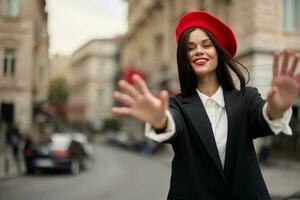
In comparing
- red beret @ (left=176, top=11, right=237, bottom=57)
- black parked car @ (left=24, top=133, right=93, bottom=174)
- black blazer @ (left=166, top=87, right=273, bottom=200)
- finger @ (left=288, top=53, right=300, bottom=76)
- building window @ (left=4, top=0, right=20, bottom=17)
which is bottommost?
black parked car @ (left=24, top=133, right=93, bottom=174)

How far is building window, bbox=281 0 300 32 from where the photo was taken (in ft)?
43.7

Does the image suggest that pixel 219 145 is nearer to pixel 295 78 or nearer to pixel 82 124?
pixel 295 78

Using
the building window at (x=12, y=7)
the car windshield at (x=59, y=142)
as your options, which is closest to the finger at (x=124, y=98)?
the building window at (x=12, y=7)

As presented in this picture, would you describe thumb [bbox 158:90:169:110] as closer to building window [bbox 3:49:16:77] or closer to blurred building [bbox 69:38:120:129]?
building window [bbox 3:49:16:77]

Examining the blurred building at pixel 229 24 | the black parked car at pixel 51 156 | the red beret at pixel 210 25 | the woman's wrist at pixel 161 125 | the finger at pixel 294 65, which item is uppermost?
the blurred building at pixel 229 24

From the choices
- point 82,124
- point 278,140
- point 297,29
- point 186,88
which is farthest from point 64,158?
point 82,124

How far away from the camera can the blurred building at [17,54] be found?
11.2 ft

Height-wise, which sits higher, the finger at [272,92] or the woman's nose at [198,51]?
the woman's nose at [198,51]

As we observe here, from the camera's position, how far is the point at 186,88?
1716mm

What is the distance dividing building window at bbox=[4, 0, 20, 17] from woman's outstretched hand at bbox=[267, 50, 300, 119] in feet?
8.61

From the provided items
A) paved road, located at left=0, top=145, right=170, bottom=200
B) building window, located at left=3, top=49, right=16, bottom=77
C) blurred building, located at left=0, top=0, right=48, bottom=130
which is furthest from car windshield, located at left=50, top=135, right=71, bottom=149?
building window, located at left=3, top=49, right=16, bottom=77

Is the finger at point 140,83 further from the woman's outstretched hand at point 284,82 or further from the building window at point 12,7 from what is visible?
the building window at point 12,7

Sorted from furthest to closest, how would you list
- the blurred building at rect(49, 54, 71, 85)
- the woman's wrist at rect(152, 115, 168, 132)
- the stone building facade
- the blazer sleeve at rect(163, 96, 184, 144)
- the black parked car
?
the black parked car, the stone building facade, the blurred building at rect(49, 54, 71, 85), the blazer sleeve at rect(163, 96, 184, 144), the woman's wrist at rect(152, 115, 168, 132)

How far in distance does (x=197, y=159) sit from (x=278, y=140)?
12953 millimetres
